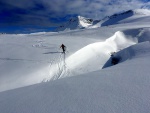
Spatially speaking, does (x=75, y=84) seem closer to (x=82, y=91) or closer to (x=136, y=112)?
(x=82, y=91)

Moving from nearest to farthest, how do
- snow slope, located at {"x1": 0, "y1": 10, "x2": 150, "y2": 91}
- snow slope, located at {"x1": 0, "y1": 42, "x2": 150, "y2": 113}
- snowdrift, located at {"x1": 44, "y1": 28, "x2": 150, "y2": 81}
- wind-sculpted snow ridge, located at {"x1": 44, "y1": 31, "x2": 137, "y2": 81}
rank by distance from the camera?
1. snow slope, located at {"x1": 0, "y1": 42, "x2": 150, "y2": 113}
2. snow slope, located at {"x1": 0, "y1": 10, "x2": 150, "y2": 91}
3. wind-sculpted snow ridge, located at {"x1": 44, "y1": 31, "x2": 137, "y2": 81}
4. snowdrift, located at {"x1": 44, "y1": 28, "x2": 150, "y2": 81}

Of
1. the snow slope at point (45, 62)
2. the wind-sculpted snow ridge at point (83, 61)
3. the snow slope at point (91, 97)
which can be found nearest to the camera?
the snow slope at point (91, 97)

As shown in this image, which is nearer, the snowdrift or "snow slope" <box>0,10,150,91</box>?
"snow slope" <box>0,10,150,91</box>

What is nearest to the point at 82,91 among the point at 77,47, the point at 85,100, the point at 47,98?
the point at 85,100

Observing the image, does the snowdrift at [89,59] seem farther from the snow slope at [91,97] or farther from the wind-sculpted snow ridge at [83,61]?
the snow slope at [91,97]

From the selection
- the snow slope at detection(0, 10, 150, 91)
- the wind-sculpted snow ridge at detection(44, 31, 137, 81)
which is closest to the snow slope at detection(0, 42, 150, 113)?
the snow slope at detection(0, 10, 150, 91)

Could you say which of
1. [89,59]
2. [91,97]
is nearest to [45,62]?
[89,59]

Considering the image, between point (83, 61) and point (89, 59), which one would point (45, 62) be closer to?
point (83, 61)

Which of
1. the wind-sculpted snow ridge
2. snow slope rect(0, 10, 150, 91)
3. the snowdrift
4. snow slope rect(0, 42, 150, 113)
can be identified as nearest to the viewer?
snow slope rect(0, 42, 150, 113)

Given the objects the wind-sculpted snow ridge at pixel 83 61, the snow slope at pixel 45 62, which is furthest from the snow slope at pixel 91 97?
the wind-sculpted snow ridge at pixel 83 61

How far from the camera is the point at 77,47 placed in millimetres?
16391

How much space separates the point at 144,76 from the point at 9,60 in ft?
33.2

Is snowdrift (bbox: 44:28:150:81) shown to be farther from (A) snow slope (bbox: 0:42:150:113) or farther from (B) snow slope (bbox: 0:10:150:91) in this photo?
(A) snow slope (bbox: 0:42:150:113)

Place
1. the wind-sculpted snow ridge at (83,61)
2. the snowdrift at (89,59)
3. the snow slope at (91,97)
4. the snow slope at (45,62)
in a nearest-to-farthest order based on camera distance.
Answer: the snow slope at (91,97) < the snow slope at (45,62) < the wind-sculpted snow ridge at (83,61) < the snowdrift at (89,59)
